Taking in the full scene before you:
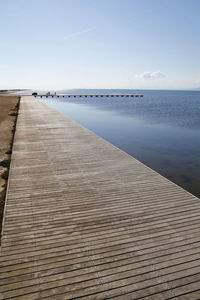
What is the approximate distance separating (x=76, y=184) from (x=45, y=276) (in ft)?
17.4

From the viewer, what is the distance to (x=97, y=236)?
6871 millimetres

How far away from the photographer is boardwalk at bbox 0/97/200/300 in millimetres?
5211

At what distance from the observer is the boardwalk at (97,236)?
5.21 m

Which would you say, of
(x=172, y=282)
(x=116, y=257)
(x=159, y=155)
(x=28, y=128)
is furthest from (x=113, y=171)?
(x=28, y=128)

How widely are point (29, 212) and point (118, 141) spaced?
1980 cm

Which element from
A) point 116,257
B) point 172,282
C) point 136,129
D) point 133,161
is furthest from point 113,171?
point 136,129

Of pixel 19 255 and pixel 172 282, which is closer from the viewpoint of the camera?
pixel 172 282

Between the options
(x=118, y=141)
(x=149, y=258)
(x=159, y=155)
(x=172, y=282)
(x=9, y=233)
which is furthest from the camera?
(x=118, y=141)

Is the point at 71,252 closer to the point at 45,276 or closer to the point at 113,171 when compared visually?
the point at 45,276

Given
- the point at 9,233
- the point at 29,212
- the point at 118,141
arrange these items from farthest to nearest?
the point at 118,141 → the point at 29,212 → the point at 9,233

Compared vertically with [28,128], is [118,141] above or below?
below

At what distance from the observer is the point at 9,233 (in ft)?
22.8

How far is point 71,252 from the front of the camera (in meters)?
6.21

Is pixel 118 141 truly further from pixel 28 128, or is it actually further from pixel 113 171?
pixel 113 171
